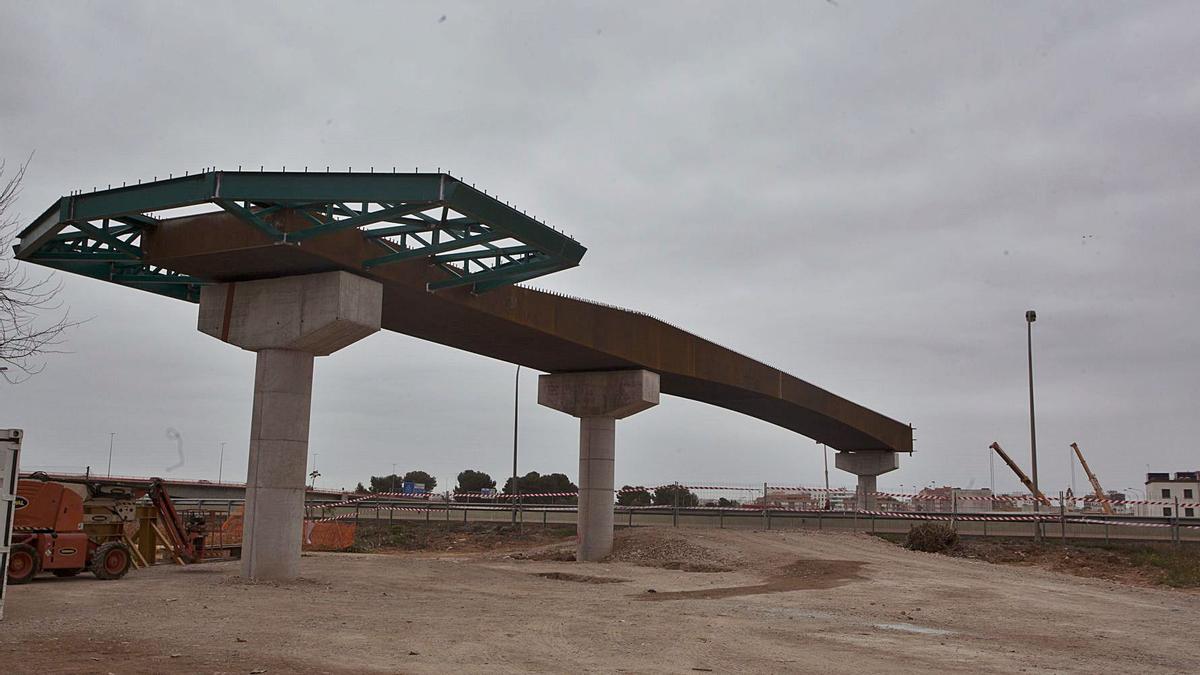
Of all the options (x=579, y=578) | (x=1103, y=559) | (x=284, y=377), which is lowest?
(x=579, y=578)

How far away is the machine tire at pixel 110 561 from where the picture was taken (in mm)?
21688

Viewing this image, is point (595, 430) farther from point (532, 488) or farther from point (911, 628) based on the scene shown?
point (532, 488)

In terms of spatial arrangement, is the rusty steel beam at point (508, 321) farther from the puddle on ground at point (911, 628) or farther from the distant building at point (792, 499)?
the puddle on ground at point (911, 628)

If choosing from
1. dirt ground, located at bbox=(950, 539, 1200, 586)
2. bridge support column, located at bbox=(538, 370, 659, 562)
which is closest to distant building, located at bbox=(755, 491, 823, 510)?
dirt ground, located at bbox=(950, 539, 1200, 586)

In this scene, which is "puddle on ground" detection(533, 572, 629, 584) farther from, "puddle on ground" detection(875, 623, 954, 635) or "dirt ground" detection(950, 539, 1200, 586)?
"dirt ground" detection(950, 539, 1200, 586)

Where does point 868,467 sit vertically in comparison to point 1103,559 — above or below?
above

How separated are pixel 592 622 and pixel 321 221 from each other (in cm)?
960

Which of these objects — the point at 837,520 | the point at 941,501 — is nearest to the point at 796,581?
the point at 837,520

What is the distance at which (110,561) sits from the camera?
21922mm

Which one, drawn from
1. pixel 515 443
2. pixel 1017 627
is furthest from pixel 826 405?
pixel 1017 627

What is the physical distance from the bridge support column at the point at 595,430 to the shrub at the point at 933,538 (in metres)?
12.8

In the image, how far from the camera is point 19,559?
66.4 feet

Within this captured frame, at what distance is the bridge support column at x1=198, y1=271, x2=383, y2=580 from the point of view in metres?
21.2

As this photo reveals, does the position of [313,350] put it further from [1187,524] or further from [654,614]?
[1187,524]
